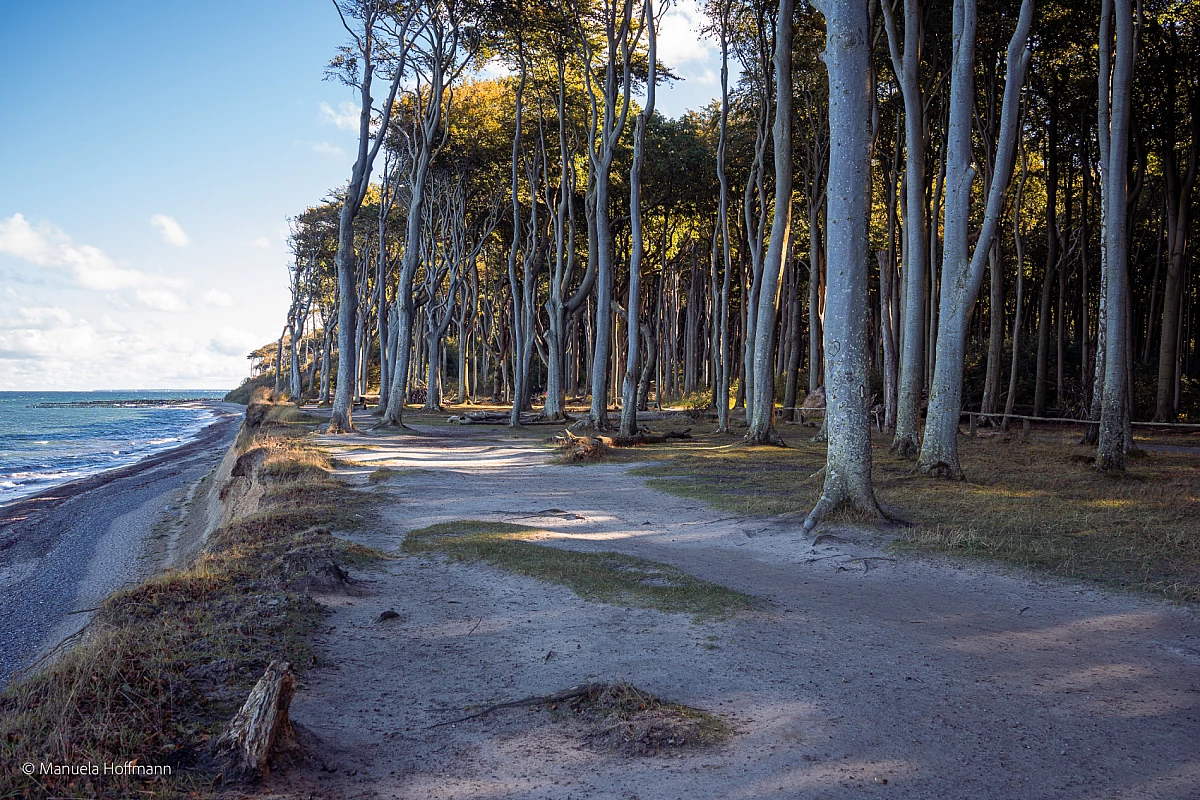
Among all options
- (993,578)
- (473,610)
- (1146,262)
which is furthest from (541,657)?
(1146,262)

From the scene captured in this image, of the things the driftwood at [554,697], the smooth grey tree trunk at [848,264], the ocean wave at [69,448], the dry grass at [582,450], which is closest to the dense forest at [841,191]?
the smooth grey tree trunk at [848,264]

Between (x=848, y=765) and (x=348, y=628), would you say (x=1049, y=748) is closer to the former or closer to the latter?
(x=848, y=765)

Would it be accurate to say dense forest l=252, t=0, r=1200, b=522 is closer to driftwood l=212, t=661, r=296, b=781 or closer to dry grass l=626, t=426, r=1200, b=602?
dry grass l=626, t=426, r=1200, b=602

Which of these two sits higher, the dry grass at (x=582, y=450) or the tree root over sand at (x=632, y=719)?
the dry grass at (x=582, y=450)

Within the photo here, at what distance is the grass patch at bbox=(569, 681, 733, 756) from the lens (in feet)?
12.6

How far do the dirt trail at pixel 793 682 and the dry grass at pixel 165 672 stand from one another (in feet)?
1.29

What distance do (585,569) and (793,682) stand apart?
9.77ft

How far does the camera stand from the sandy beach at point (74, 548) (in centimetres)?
987

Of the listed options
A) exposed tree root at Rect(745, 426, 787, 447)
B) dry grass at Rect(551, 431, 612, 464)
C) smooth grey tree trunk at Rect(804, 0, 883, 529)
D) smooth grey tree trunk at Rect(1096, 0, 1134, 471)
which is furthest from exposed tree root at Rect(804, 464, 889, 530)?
exposed tree root at Rect(745, 426, 787, 447)

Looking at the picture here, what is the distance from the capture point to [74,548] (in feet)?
49.4

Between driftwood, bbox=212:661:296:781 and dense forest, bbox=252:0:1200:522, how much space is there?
7.03 m

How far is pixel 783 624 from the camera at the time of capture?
5.85m

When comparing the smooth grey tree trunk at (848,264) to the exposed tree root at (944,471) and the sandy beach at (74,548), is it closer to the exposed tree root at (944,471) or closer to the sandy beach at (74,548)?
the exposed tree root at (944,471)

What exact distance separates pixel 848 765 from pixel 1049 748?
1.08 m
